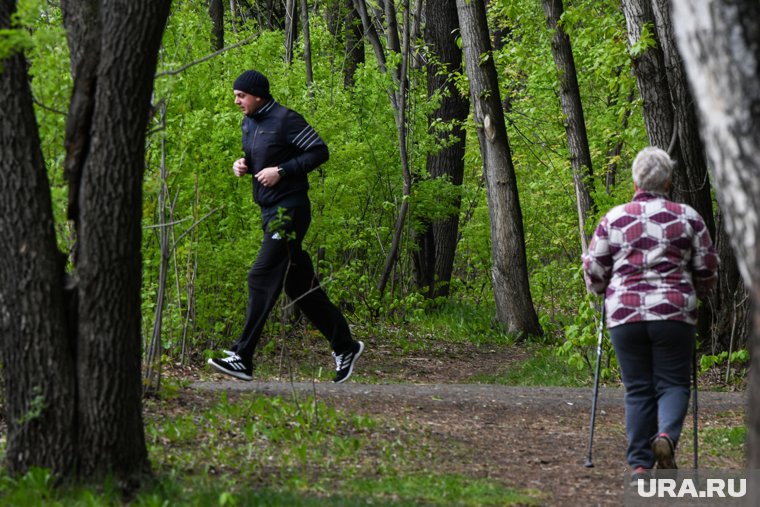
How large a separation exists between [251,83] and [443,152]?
31.8 ft

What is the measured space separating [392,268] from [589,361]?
501cm

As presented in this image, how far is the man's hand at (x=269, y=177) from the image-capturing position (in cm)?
790

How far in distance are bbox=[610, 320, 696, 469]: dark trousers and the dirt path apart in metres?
0.40

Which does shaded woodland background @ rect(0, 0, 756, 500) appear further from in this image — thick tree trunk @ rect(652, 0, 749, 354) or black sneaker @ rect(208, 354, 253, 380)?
black sneaker @ rect(208, 354, 253, 380)

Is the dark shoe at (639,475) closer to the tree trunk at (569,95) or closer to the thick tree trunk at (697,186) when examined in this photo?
the thick tree trunk at (697,186)

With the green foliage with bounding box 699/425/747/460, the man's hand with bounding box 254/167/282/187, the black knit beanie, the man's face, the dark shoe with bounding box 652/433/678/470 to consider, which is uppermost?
the black knit beanie

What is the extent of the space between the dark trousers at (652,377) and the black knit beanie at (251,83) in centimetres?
359

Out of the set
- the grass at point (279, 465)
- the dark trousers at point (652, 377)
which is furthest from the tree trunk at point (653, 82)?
the dark trousers at point (652, 377)

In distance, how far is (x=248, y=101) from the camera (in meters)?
8.12

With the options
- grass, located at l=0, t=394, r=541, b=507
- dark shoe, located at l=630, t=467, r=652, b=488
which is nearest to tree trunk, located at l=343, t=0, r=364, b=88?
grass, located at l=0, t=394, r=541, b=507

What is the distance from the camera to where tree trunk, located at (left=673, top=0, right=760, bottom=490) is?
3025mm

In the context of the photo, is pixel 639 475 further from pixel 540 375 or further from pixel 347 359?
pixel 540 375

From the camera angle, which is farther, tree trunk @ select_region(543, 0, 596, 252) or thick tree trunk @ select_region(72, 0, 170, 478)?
tree trunk @ select_region(543, 0, 596, 252)

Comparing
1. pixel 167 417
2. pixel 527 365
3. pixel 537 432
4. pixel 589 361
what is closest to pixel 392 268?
pixel 527 365
